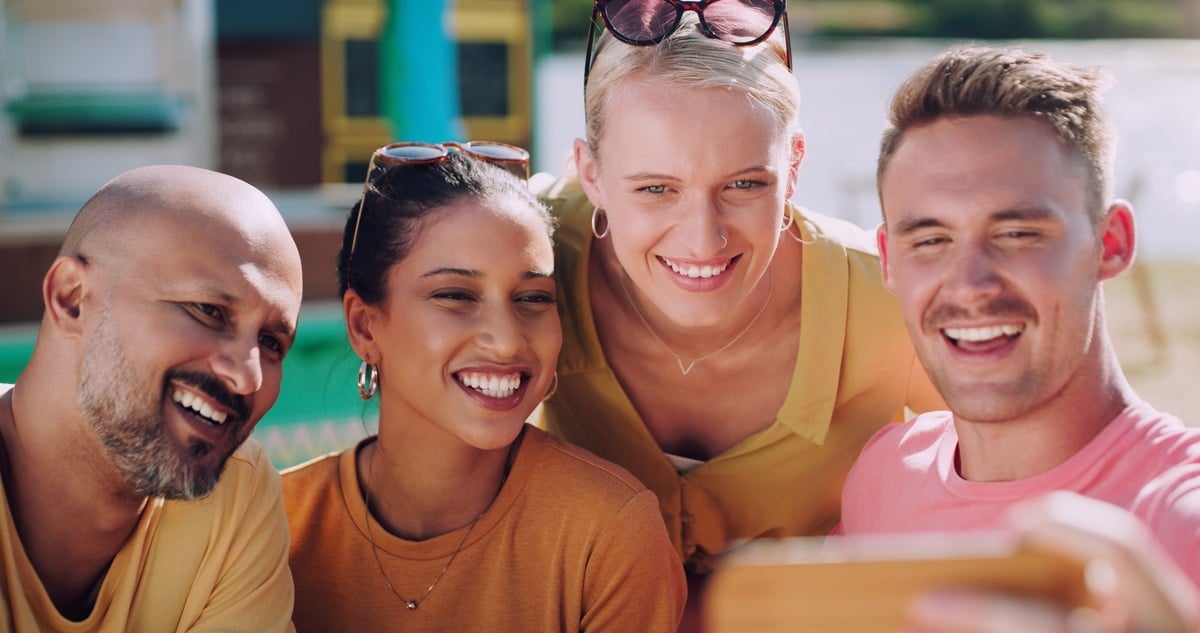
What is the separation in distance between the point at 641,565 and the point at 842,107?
8904 mm

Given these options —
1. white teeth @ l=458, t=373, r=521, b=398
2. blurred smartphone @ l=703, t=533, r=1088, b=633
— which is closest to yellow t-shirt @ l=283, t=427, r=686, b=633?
white teeth @ l=458, t=373, r=521, b=398

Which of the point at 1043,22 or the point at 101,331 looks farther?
the point at 1043,22

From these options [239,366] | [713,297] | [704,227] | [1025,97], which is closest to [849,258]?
[713,297]

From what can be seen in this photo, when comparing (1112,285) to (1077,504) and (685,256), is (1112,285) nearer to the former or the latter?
(685,256)

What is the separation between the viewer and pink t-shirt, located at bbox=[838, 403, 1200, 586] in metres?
1.92

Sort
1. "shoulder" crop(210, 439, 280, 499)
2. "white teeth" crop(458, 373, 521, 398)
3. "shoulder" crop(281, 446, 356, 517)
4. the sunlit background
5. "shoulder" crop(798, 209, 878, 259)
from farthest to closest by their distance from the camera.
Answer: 1. the sunlit background
2. "shoulder" crop(798, 209, 878, 259)
3. "shoulder" crop(281, 446, 356, 517)
4. "white teeth" crop(458, 373, 521, 398)
5. "shoulder" crop(210, 439, 280, 499)

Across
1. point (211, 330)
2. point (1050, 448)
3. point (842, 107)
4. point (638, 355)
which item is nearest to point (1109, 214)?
point (1050, 448)

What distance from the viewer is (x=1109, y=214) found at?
2213 mm

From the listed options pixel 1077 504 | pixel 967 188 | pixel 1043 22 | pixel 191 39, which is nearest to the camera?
pixel 1077 504

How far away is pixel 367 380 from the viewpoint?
2.89 m

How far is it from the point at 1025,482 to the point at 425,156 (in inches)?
60.1

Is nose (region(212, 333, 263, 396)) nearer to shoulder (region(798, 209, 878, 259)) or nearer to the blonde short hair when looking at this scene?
the blonde short hair

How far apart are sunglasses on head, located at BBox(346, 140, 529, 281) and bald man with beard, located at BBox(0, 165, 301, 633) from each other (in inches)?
22.6

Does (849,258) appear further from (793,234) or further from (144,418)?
(144,418)
